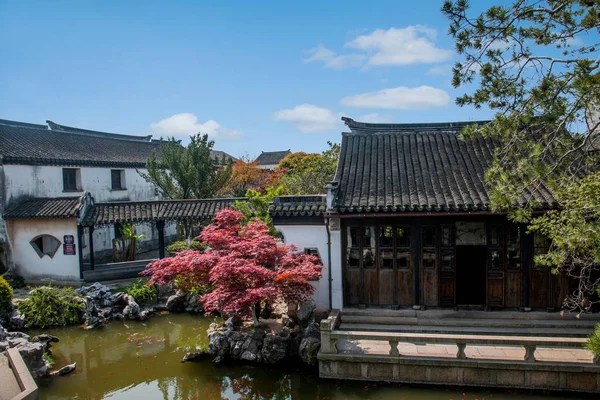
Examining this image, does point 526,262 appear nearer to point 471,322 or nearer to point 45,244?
point 471,322

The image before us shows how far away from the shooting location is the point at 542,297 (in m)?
8.97

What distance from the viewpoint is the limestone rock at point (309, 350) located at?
8172 millimetres

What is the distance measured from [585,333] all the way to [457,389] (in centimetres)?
312

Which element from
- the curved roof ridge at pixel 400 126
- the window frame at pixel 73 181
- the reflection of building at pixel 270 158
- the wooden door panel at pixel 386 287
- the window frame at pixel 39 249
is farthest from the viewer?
the reflection of building at pixel 270 158

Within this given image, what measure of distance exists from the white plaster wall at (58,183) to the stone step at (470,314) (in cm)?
1328

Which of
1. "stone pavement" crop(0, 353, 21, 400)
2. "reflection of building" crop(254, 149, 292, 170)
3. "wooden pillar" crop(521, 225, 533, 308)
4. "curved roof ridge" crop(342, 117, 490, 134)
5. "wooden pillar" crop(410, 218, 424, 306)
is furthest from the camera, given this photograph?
"reflection of building" crop(254, 149, 292, 170)

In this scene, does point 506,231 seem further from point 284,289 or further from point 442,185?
point 284,289

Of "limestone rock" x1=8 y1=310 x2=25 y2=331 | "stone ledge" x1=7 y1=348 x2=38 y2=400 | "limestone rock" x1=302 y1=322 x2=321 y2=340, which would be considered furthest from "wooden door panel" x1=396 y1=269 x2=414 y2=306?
"limestone rock" x1=8 y1=310 x2=25 y2=331

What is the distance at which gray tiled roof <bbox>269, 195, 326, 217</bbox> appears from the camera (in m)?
9.70

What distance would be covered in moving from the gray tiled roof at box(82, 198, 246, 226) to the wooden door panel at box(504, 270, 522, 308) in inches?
397

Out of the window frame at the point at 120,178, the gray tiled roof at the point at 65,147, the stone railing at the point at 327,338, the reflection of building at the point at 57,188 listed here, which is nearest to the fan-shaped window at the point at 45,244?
the reflection of building at the point at 57,188

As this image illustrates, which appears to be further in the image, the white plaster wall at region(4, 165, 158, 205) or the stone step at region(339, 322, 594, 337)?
the white plaster wall at region(4, 165, 158, 205)

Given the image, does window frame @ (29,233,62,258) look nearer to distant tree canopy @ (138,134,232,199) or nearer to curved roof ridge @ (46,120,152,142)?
distant tree canopy @ (138,134,232,199)

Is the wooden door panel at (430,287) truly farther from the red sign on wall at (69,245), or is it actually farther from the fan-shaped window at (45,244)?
the fan-shaped window at (45,244)
